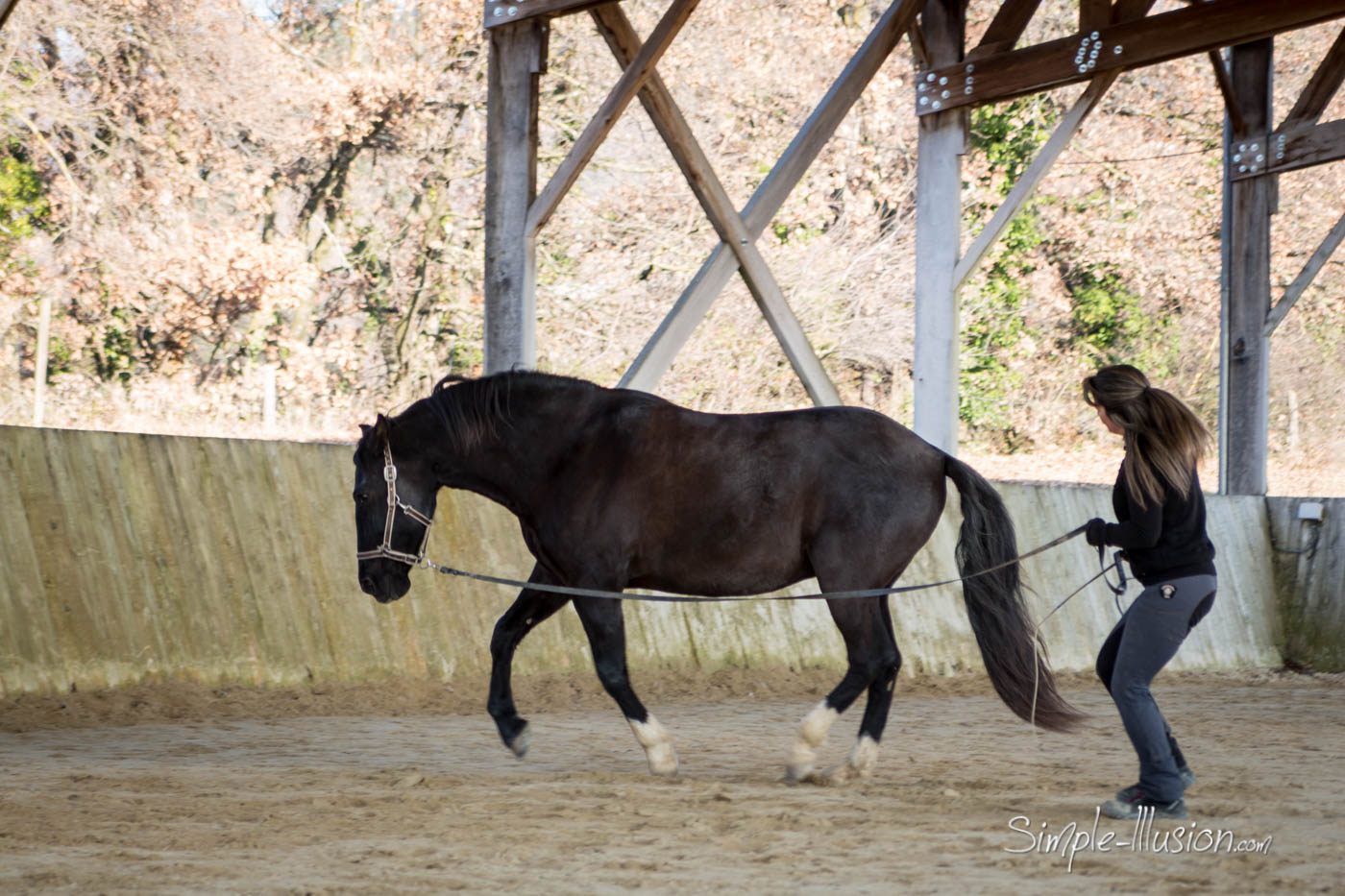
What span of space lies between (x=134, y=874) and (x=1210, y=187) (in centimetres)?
2181

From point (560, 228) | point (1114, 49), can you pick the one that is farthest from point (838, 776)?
point (560, 228)

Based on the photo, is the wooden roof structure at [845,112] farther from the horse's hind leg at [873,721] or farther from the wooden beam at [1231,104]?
the horse's hind leg at [873,721]

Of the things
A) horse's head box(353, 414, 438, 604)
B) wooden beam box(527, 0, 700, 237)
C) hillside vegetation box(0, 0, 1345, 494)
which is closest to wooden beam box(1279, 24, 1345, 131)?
wooden beam box(527, 0, 700, 237)

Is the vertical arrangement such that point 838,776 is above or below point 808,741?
below

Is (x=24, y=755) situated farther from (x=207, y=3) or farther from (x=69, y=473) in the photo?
(x=207, y=3)

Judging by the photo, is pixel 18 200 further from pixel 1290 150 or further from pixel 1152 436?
pixel 1152 436

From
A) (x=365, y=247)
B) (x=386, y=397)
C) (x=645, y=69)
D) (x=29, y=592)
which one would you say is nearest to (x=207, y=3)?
(x=365, y=247)

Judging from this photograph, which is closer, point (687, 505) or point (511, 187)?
point (687, 505)

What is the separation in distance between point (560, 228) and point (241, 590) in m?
13.1

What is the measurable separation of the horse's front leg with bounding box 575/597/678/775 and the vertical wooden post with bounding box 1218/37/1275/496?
780cm

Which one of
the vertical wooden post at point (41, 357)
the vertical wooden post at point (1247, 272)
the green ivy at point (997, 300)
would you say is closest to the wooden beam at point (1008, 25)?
the vertical wooden post at point (1247, 272)

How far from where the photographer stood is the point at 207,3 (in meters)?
18.9

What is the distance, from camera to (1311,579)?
38.8 ft

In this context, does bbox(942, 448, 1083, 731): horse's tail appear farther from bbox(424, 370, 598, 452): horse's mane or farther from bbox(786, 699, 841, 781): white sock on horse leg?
bbox(424, 370, 598, 452): horse's mane
